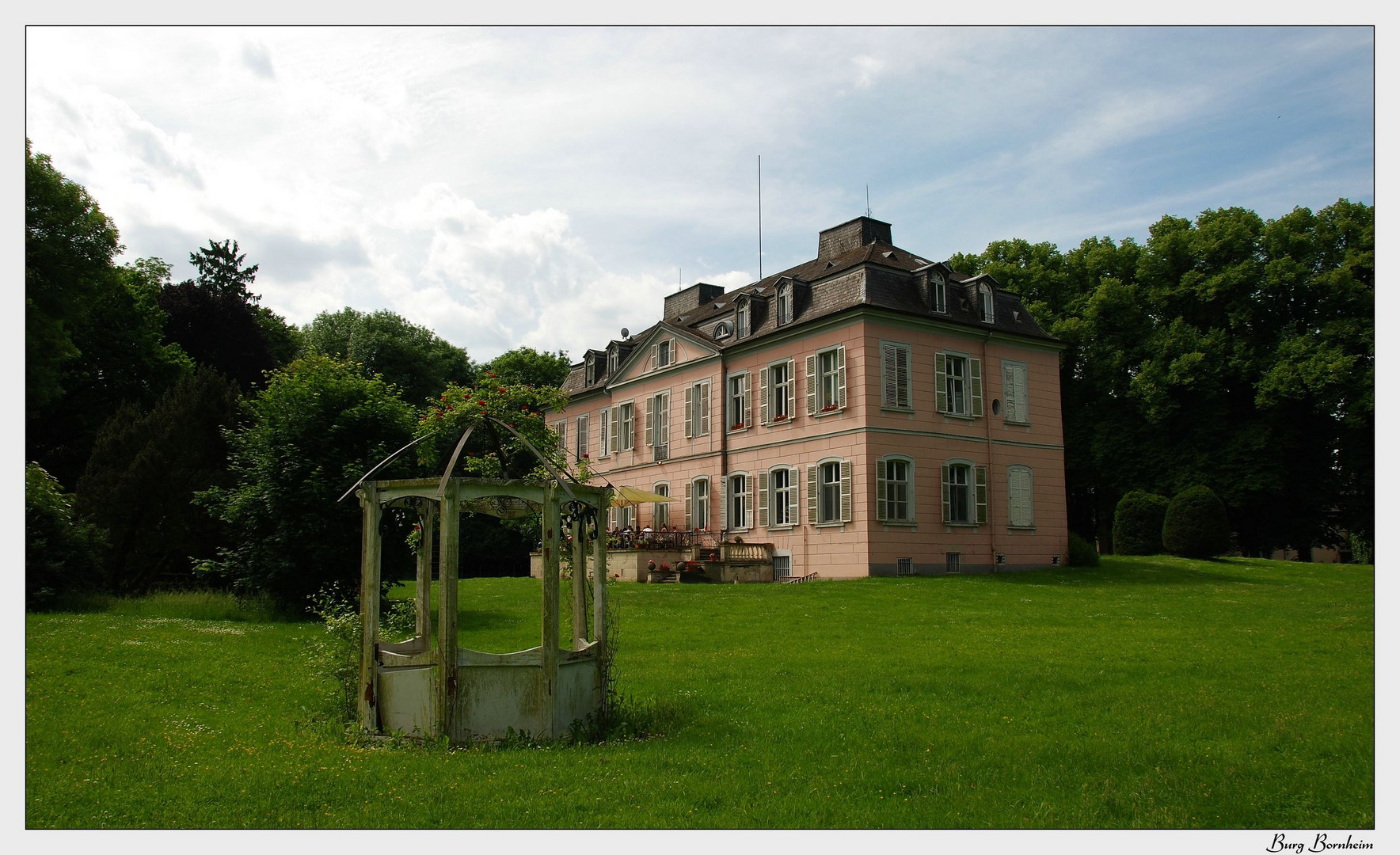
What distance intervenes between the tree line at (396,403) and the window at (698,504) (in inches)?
232

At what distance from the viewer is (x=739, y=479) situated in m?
32.5

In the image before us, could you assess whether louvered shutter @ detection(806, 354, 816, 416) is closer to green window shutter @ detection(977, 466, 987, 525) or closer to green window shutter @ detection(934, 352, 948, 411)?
green window shutter @ detection(934, 352, 948, 411)

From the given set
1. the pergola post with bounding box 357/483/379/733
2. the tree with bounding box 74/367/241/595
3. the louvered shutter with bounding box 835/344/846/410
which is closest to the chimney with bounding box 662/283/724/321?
the louvered shutter with bounding box 835/344/846/410

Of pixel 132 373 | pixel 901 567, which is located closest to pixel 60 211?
pixel 132 373

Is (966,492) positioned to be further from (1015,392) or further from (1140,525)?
(1140,525)

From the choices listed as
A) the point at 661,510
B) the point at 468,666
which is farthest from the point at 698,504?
the point at 468,666

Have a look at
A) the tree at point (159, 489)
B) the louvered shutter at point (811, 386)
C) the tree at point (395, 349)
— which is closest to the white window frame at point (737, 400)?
the louvered shutter at point (811, 386)

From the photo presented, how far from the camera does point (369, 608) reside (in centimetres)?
886

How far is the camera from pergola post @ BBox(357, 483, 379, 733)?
8812mm

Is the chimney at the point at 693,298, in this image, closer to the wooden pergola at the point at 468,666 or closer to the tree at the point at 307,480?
the tree at the point at 307,480

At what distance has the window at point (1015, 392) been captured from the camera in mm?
30500

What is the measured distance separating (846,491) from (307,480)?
1477 centimetres

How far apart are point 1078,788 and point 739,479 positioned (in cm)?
2531

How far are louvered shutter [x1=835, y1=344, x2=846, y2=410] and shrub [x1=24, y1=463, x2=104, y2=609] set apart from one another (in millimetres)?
17874
